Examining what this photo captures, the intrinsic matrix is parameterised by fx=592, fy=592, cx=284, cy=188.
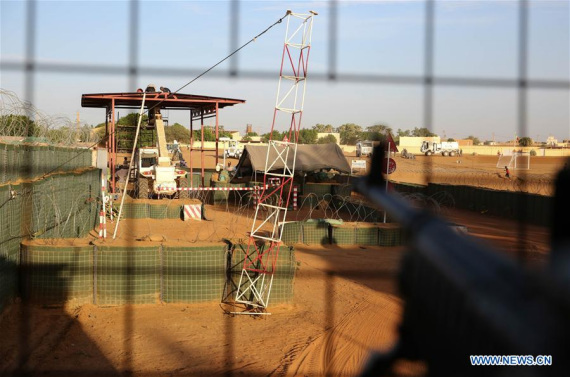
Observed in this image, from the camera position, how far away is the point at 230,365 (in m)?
6.18

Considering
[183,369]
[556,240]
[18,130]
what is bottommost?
[183,369]

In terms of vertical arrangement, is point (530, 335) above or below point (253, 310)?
above

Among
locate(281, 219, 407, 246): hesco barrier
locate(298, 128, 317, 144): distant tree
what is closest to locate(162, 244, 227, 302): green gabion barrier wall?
locate(281, 219, 407, 246): hesco barrier

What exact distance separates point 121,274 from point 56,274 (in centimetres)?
83

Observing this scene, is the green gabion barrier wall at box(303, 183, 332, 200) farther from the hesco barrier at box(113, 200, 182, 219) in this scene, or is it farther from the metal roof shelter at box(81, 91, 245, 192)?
the hesco barrier at box(113, 200, 182, 219)

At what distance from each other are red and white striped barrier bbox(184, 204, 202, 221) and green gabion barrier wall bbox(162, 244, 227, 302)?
339 inches

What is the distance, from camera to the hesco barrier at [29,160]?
317 inches

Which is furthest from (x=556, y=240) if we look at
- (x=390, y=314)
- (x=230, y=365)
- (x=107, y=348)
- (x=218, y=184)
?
(x=218, y=184)

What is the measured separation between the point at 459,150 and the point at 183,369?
35.3 metres

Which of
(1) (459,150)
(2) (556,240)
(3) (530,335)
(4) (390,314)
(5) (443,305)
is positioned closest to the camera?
(3) (530,335)

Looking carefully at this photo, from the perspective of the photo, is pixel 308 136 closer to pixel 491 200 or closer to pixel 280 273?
pixel 491 200

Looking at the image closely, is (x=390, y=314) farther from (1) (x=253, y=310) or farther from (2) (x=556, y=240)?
(2) (x=556, y=240)

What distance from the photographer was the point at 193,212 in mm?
16953

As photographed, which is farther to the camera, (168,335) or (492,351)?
(168,335)
